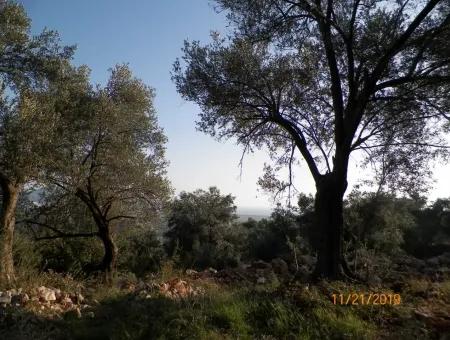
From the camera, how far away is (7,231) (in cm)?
964

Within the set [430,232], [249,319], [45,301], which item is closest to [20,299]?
[45,301]

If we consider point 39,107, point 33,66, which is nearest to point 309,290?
point 39,107

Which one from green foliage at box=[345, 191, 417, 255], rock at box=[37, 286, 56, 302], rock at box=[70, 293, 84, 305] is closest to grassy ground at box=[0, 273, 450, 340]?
rock at box=[37, 286, 56, 302]

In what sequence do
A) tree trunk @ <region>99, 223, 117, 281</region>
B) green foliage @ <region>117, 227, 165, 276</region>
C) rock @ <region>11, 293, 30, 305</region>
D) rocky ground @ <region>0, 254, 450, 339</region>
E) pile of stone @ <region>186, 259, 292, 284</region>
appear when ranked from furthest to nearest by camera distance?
green foliage @ <region>117, 227, 165, 276</region>
tree trunk @ <region>99, 223, 117, 281</region>
pile of stone @ <region>186, 259, 292, 284</region>
rock @ <region>11, 293, 30, 305</region>
rocky ground @ <region>0, 254, 450, 339</region>

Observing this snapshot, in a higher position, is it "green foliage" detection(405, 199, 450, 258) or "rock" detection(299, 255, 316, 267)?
"green foliage" detection(405, 199, 450, 258)

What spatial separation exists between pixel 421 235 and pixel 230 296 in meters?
29.9

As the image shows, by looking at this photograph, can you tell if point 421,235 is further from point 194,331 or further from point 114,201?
point 194,331

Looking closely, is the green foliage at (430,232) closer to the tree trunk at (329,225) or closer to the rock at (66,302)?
the tree trunk at (329,225)

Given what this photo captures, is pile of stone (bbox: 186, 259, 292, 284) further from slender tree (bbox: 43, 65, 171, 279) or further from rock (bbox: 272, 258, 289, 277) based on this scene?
slender tree (bbox: 43, 65, 171, 279)

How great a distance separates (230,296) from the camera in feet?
20.3
